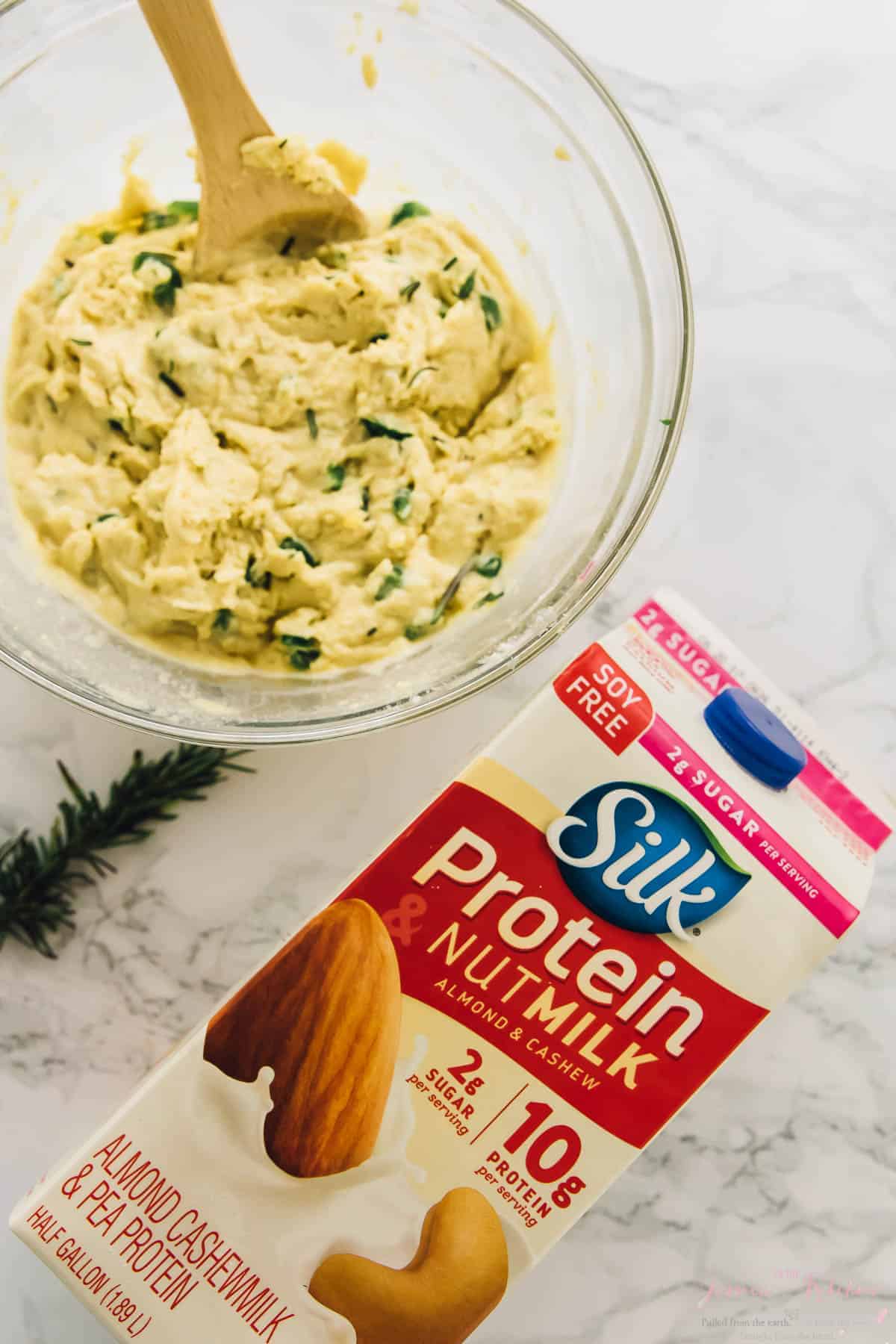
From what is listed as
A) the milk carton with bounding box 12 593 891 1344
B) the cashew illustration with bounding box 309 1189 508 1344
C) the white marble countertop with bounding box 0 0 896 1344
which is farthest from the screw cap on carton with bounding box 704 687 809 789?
the cashew illustration with bounding box 309 1189 508 1344

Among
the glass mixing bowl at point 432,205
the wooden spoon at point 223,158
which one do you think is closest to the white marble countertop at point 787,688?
the glass mixing bowl at point 432,205

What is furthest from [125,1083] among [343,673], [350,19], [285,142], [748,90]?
[748,90]

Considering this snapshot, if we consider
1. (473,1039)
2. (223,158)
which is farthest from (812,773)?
(223,158)

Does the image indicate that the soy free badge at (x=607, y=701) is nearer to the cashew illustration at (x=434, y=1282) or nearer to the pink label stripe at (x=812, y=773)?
the pink label stripe at (x=812, y=773)

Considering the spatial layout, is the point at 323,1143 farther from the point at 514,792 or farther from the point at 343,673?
the point at 343,673

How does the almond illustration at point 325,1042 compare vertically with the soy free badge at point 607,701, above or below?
below
